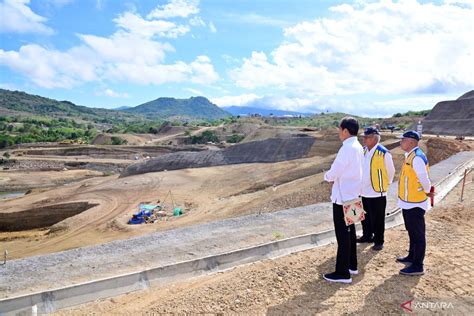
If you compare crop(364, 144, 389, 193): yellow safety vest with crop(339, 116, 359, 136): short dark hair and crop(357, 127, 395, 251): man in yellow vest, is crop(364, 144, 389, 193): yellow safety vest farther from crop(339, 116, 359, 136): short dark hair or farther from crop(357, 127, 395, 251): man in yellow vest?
crop(339, 116, 359, 136): short dark hair

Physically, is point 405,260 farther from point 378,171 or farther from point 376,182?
point 378,171

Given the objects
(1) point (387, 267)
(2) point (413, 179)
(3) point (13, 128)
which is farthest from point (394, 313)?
(3) point (13, 128)

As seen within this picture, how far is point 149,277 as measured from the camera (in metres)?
4.54

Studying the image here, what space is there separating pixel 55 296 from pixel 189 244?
7.15ft

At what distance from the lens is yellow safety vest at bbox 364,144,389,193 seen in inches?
206

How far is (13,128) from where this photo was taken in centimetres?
10150

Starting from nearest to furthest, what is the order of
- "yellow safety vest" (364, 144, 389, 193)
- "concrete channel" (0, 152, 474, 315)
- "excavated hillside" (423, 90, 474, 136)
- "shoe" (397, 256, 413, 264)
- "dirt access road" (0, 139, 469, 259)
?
"concrete channel" (0, 152, 474, 315) → "shoe" (397, 256, 413, 264) → "yellow safety vest" (364, 144, 389, 193) → "dirt access road" (0, 139, 469, 259) → "excavated hillside" (423, 90, 474, 136)

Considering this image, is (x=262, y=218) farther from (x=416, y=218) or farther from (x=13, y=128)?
(x=13, y=128)

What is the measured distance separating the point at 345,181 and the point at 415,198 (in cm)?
106

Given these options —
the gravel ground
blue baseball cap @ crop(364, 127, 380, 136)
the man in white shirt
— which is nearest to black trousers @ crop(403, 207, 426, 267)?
the man in white shirt

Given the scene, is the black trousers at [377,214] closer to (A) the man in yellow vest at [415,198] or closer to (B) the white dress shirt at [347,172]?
(A) the man in yellow vest at [415,198]

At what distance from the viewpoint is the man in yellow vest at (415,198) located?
4348 millimetres

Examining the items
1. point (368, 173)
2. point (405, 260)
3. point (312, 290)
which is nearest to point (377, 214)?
point (368, 173)

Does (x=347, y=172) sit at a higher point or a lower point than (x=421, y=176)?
higher
